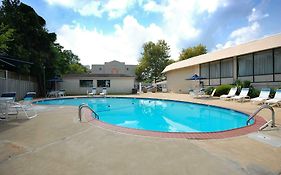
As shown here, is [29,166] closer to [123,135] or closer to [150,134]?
[123,135]

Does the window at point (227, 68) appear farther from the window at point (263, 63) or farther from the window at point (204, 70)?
the window at point (263, 63)

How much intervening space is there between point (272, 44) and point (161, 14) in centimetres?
897

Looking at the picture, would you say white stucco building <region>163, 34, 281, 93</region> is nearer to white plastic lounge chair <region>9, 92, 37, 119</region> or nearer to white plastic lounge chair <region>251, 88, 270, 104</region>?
white plastic lounge chair <region>251, 88, 270, 104</region>

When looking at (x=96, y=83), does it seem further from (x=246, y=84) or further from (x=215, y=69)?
(x=246, y=84)

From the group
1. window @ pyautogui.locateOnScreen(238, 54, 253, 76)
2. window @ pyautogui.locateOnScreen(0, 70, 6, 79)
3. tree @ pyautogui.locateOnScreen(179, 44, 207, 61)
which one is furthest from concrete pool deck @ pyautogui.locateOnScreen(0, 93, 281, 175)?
tree @ pyautogui.locateOnScreen(179, 44, 207, 61)

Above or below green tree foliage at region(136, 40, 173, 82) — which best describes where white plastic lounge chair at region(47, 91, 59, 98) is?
below

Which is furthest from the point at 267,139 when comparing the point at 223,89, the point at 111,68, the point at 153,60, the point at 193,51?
the point at 111,68

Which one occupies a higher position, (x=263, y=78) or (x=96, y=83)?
(x=263, y=78)

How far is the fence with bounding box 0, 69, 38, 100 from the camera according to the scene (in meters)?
13.4

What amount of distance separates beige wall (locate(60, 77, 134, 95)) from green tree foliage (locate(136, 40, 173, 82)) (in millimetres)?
15831

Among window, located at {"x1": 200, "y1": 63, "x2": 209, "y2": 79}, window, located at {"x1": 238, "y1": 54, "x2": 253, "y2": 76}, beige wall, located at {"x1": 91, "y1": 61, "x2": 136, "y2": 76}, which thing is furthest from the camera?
beige wall, located at {"x1": 91, "y1": 61, "x2": 136, "y2": 76}

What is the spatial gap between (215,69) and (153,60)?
23.2 meters

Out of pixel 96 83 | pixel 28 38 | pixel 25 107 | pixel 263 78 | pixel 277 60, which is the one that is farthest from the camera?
pixel 96 83

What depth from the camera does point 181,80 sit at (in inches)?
1041
